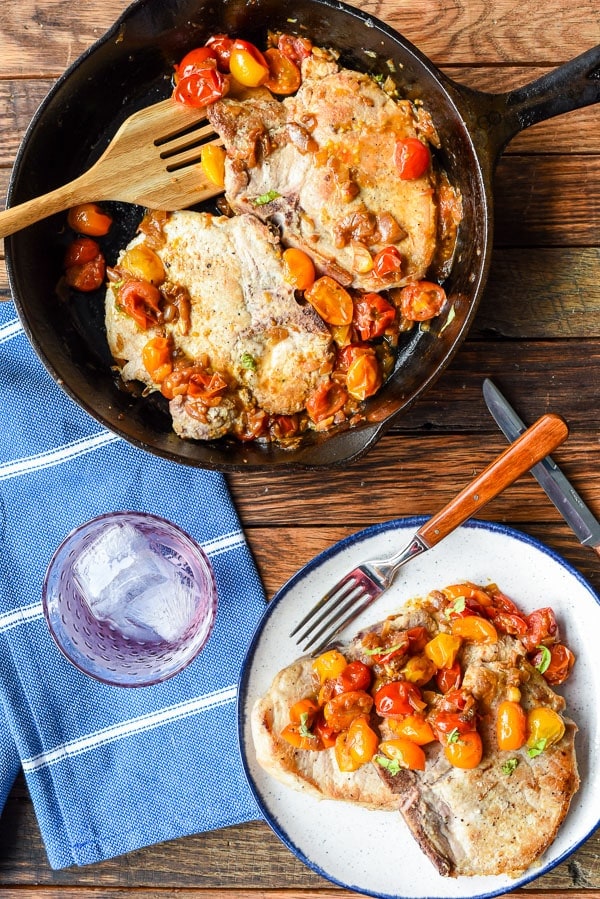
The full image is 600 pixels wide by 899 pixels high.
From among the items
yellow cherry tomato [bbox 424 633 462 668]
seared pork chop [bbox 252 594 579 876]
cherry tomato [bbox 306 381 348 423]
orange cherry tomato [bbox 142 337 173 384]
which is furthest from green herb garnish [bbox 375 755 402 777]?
orange cherry tomato [bbox 142 337 173 384]

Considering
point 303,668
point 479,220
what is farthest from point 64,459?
point 479,220

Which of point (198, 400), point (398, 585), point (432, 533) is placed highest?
point (198, 400)

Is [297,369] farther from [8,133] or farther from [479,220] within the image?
[8,133]

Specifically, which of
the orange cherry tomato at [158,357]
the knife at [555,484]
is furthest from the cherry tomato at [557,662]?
the orange cherry tomato at [158,357]

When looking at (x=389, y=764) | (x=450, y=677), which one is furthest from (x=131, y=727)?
(x=450, y=677)

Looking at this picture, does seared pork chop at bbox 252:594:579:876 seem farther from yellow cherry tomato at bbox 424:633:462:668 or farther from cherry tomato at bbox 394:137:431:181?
cherry tomato at bbox 394:137:431:181

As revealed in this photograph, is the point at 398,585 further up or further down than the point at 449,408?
further down
